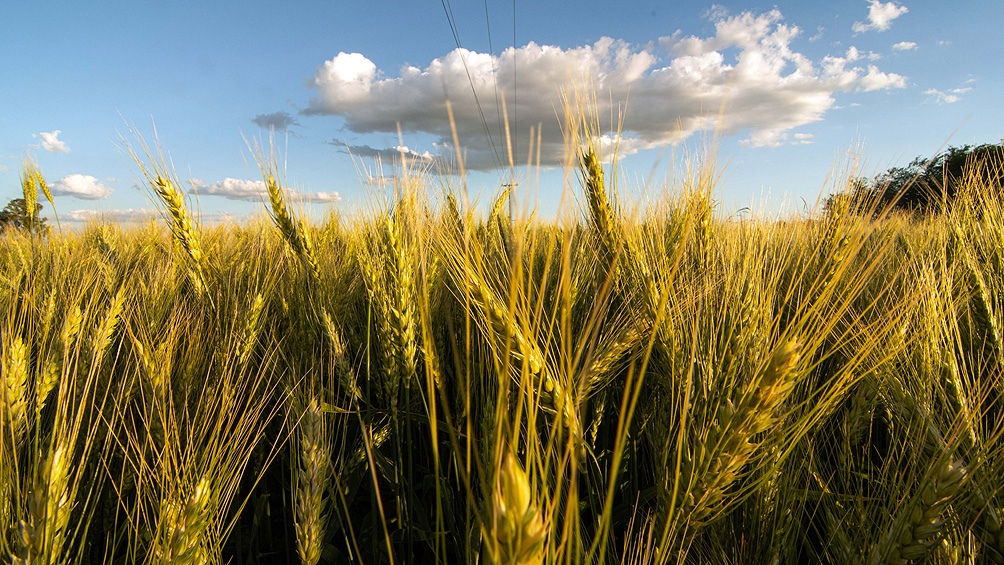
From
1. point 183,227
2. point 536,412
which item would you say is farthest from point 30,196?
point 536,412

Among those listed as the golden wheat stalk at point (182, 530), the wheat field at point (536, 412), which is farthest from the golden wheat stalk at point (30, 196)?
the golden wheat stalk at point (182, 530)

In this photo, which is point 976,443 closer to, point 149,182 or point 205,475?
point 205,475

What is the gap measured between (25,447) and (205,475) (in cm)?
72

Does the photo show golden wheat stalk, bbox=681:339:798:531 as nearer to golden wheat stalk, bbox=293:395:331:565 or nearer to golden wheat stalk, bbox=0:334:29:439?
golden wheat stalk, bbox=293:395:331:565

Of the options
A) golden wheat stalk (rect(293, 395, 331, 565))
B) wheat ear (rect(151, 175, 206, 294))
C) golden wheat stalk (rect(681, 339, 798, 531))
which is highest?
wheat ear (rect(151, 175, 206, 294))

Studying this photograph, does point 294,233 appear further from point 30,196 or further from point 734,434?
point 30,196

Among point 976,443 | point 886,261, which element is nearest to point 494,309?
point 976,443

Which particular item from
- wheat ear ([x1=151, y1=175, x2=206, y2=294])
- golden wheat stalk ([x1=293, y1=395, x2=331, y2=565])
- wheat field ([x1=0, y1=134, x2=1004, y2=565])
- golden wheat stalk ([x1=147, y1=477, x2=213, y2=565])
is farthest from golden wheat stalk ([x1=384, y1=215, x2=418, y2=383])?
wheat ear ([x1=151, y1=175, x2=206, y2=294])

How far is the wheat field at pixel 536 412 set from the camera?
0.77 metres

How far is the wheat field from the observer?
0.77 meters

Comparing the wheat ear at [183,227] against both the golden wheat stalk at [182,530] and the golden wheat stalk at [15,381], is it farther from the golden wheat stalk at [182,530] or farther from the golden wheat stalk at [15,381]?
the golden wheat stalk at [182,530]

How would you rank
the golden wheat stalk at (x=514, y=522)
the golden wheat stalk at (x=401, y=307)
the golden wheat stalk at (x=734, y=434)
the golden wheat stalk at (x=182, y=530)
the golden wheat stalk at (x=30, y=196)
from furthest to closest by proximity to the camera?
the golden wheat stalk at (x=30, y=196)
the golden wheat stalk at (x=401, y=307)
the golden wheat stalk at (x=182, y=530)
the golden wheat stalk at (x=734, y=434)
the golden wheat stalk at (x=514, y=522)

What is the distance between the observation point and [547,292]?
5.99 ft

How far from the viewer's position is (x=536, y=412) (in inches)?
29.3
